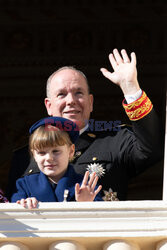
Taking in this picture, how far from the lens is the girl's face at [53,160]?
245 inches

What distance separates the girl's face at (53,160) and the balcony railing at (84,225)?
577mm

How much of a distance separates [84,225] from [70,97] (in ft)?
4.62

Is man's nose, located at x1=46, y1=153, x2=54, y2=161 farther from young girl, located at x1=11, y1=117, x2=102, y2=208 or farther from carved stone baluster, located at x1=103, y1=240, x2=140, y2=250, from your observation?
carved stone baluster, located at x1=103, y1=240, x2=140, y2=250

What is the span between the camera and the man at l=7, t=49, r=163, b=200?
6352 mm

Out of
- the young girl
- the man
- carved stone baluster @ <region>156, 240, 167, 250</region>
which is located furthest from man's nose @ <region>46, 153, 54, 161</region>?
carved stone baluster @ <region>156, 240, 167, 250</region>

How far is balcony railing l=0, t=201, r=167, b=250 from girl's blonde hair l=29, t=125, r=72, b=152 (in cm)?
63

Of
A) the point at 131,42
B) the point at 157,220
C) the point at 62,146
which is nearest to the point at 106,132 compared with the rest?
the point at 62,146

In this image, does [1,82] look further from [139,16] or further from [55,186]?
[55,186]

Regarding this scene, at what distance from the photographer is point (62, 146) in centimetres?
627

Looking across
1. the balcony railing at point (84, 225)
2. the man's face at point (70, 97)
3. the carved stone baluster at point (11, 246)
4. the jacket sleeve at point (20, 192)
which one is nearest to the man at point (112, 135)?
the man's face at point (70, 97)

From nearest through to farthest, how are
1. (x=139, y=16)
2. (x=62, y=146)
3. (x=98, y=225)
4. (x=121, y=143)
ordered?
(x=98, y=225), (x=62, y=146), (x=121, y=143), (x=139, y=16)

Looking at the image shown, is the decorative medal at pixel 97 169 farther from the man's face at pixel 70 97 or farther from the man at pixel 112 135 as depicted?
the man's face at pixel 70 97

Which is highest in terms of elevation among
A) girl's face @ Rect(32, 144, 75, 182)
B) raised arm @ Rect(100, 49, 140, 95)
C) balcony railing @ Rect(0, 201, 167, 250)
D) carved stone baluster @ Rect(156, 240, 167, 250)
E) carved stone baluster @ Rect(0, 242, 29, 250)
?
A: raised arm @ Rect(100, 49, 140, 95)

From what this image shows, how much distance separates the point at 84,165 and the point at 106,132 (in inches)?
14.7
